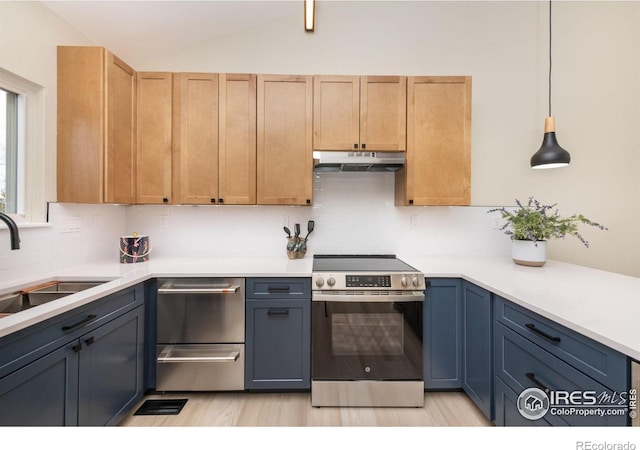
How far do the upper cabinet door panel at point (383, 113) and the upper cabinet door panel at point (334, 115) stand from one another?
62 millimetres

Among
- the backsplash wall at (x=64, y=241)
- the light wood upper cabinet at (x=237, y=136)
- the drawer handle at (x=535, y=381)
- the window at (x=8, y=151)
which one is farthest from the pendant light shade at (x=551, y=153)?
the window at (x=8, y=151)

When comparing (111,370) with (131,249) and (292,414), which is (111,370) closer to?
(131,249)

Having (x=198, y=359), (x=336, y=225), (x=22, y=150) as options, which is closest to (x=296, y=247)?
(x=336, y=225)

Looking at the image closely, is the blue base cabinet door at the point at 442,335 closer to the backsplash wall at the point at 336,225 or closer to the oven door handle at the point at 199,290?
the backsplash wall at the point at 336,225

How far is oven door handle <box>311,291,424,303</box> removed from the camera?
76.3 inches

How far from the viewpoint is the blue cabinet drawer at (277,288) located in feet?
6.59

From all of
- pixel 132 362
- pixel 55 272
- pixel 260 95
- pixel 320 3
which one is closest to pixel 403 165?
pixel 260 95

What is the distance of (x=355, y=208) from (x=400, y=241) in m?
0.51

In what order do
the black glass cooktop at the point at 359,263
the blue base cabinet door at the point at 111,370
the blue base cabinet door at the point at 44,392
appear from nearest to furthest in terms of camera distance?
1. the blue base cabinet door at the point at 44,392
2. the blue base cabinet door at the point at 111,370
3. the black glass cooktop at the point at 359,263

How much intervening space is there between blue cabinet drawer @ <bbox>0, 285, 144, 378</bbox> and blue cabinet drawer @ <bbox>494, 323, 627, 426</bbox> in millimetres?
2098

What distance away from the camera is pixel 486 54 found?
8.75 feet

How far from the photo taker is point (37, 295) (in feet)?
5.41

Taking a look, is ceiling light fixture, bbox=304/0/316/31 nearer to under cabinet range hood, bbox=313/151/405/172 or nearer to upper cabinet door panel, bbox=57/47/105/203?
under cabinet range hood, bbox=313/151/405/172

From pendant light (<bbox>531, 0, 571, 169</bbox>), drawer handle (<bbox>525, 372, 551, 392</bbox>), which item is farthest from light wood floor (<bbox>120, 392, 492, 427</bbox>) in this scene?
pendant light (<bbox>531, 0, 571, 169</bbox>)
